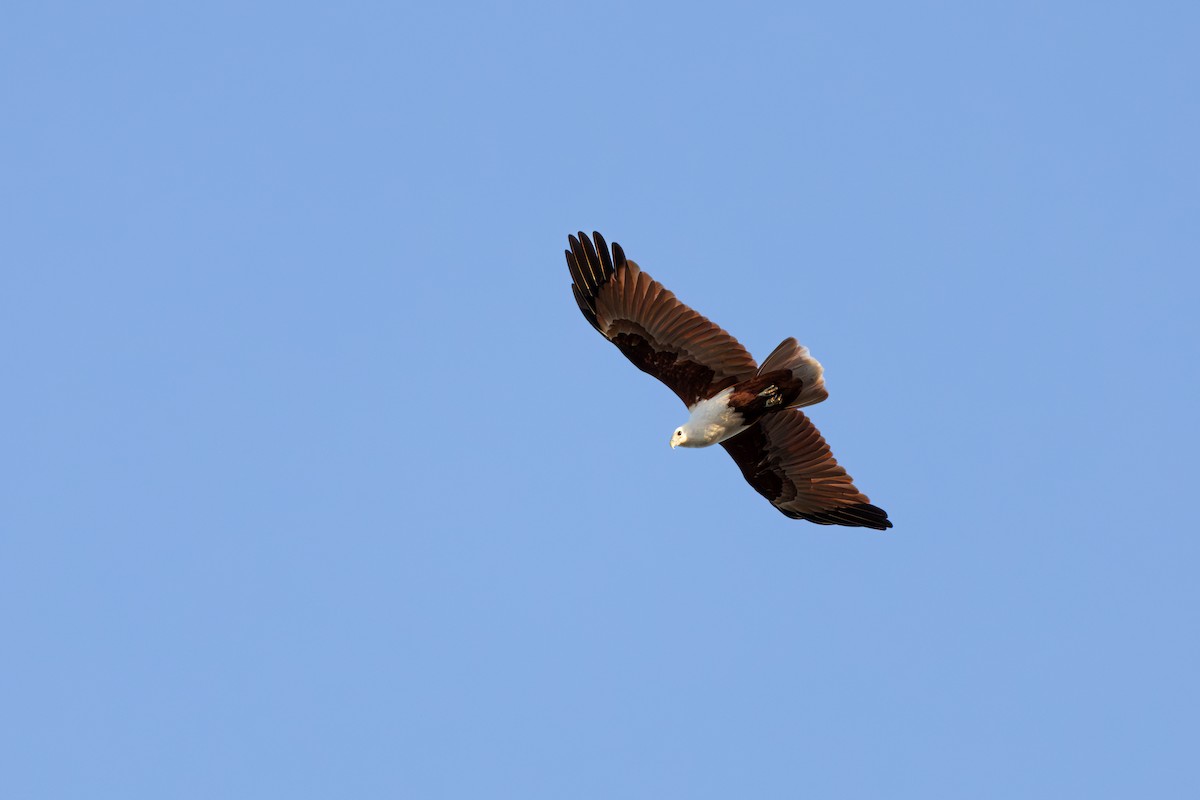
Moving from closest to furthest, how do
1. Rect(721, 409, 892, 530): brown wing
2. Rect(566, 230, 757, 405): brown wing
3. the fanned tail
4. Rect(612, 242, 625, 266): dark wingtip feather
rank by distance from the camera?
the fanned tail < Rect(566, 230, 757, 405): brown wing < Rect(612, 242, 625, 266): dark wingtip feather < Rect(721, 409, 892, 530): brown wing

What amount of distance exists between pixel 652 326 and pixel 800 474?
9.32ft

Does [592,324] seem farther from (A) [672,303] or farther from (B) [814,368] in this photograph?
(B) [814,368]

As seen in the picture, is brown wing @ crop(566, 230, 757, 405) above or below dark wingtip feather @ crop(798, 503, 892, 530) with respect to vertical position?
above

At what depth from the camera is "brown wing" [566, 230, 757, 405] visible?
49.1ft

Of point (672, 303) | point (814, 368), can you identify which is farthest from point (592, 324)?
point (814, 368)

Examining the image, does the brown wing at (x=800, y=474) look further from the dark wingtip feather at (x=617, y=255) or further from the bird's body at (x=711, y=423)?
the dark wingtip feather at (x=617, y=255)

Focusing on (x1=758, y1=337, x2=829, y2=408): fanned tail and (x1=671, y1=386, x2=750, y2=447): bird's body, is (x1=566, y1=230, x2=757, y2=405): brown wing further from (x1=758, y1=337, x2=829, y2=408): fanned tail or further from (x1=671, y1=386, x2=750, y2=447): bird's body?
(x1=758, y1=337, x2=829, y2=408): fanned tail

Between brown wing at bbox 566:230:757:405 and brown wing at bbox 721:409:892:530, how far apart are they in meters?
1.19

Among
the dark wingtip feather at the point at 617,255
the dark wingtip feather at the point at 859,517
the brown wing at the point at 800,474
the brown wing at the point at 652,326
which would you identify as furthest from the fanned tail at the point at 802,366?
the dark wingtip feather at the point at 859,517

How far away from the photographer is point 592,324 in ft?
50.3

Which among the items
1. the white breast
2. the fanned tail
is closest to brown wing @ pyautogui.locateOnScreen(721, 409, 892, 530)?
the white breast

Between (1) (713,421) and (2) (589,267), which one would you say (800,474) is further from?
(2) (589,267)

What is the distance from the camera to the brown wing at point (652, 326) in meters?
15.0

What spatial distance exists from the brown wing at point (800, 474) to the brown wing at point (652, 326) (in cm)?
119
